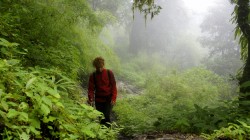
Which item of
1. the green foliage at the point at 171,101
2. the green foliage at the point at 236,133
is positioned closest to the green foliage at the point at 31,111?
the green foliage at the point at 236,133

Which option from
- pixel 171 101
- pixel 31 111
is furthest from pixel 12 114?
pixel 171 101

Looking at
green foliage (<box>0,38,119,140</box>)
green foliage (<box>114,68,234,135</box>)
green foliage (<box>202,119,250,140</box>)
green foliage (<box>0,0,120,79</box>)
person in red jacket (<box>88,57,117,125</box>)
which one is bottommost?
green foliage (<box>114,68,234,135</box>)

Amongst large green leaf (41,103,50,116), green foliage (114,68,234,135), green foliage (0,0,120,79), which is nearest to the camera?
large green leaf (41,103,50,116)

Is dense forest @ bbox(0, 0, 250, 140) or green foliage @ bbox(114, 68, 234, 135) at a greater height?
dense forest @ bbox(0, 0, 250, 140)

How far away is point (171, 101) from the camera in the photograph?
1559 cm

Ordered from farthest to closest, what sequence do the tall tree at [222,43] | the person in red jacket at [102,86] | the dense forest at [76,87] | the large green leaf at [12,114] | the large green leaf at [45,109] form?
1. the tall tree at [222,43]
2. the person in red jacket at [102,86]
3. the dense forest at [76,87]
4. the large green leaf at [45,109]
5. the large green leaf at [12,114]

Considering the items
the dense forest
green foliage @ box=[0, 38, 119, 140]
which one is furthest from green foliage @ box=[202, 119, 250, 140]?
green foliage @ box=[0, 38, 119, 140]

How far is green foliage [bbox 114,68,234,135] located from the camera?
7508mm

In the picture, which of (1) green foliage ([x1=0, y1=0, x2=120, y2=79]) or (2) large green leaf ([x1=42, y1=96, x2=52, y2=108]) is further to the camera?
(1) green foliage ([x1=0, y1=0, x2=120, y2=79])

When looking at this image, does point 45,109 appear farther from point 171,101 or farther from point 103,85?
point 171,101

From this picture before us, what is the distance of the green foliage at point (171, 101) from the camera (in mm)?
7508

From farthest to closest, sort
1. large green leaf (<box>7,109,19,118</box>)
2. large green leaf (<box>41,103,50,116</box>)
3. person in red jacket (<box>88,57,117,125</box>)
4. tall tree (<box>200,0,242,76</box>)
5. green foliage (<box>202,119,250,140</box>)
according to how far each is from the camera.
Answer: tall tree (<box>200,0,242,76</box>) → person in red jacket (<box>88,57,117,125</box>) → green foliage (<box>202,119,250,140</box>) → large green leaf (<box>41,103,50,116</box>) → large green leaf (<box>7,109,19,118</box>)

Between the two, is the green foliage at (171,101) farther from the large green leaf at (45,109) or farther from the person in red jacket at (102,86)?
the large green leaf at (45,109)

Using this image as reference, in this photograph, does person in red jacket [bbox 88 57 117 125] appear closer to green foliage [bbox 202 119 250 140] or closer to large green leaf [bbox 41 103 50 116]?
green foliage [bbox 202 119 250 140]
